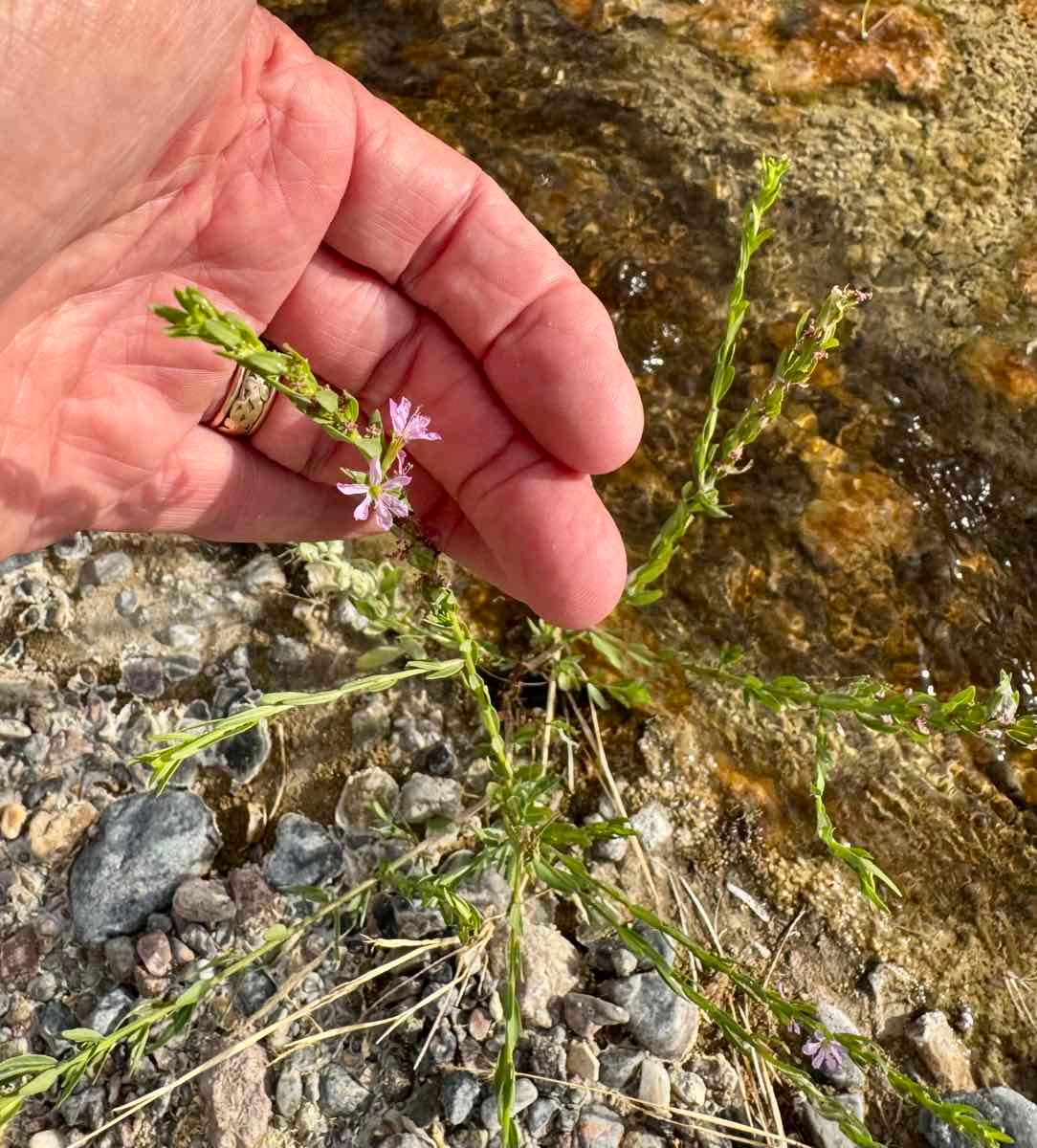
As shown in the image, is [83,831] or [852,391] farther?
[852,391]

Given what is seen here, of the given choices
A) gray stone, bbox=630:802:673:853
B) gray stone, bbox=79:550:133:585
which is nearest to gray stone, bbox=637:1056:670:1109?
gray stone, bbox=630:802:673:853

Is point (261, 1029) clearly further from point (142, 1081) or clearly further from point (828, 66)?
point (828, 66)

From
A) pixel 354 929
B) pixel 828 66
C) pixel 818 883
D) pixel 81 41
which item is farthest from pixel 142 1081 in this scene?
pixel 828 66

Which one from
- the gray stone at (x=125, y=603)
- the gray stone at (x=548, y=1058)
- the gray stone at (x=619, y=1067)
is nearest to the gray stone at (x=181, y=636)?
the gray stone at (x=125, y=603)

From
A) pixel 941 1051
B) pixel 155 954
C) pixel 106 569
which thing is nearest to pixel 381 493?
pixel 155 954

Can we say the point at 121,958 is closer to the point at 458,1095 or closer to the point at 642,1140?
the point at 458,1095

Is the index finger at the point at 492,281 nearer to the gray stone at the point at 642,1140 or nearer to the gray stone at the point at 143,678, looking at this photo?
the gray stone at the point at 143,678

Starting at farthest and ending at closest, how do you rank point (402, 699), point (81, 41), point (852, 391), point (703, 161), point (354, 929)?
point (703, 161)
point (852, 391)
point (402, 699)
point (354, 929)
point (81, 41)
